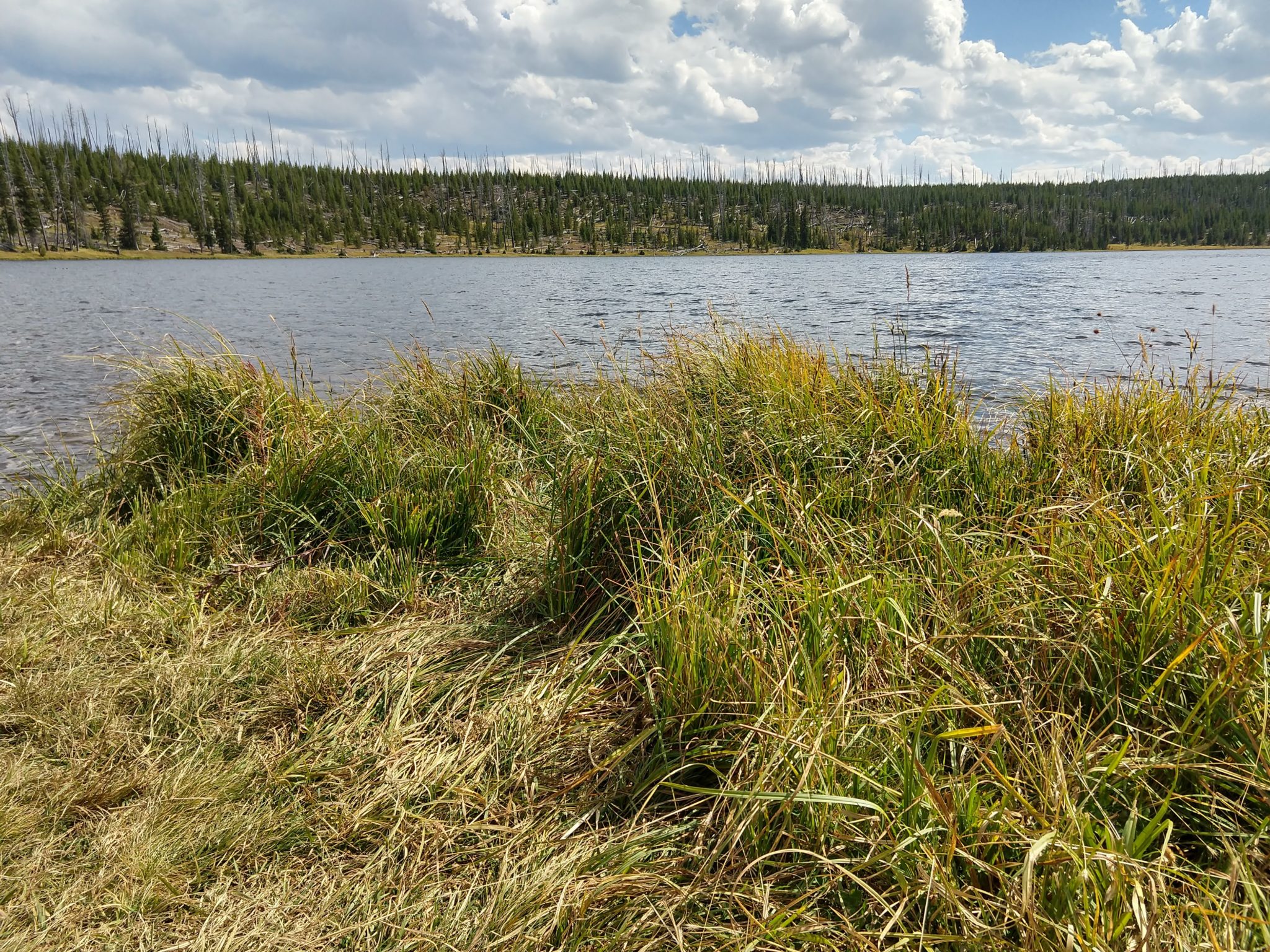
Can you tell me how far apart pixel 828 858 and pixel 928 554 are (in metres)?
1.58

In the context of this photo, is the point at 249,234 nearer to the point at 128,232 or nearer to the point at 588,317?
the point at 128,232

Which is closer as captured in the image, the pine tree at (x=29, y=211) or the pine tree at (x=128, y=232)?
the pine tree at (x=29, y=211)

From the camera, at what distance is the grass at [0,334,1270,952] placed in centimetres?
178

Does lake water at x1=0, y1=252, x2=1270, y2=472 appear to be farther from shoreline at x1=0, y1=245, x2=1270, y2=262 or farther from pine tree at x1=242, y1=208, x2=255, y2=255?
pine tree at x1=242, y1=208, x2=255, y2=255

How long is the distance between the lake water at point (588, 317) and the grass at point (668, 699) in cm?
249

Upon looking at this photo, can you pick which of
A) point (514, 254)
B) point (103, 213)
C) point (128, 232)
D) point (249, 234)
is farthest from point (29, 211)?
point (514, 254)

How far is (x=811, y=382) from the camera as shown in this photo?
4.80 meters

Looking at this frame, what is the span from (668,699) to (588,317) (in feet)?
72.0

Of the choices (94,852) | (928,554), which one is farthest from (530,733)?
(928,554)

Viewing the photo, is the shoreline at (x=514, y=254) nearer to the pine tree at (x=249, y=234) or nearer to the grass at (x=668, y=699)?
the pine tree at (x=249, y=234)

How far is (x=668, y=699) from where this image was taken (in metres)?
2.31

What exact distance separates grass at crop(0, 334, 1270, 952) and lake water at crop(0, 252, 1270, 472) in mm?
2490

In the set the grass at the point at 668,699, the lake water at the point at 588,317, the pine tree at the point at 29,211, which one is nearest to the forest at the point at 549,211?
the pine tree at the point at 29,211

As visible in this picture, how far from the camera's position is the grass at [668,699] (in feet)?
5.85
